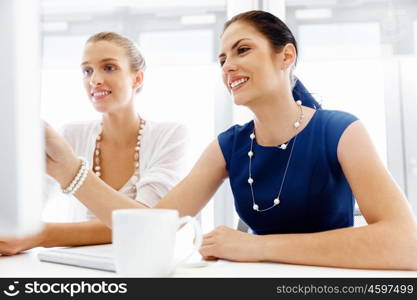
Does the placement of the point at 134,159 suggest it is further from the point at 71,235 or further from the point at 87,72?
the point at 71,235

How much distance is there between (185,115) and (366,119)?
986mm

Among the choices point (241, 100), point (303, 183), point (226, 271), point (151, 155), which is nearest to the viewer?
point (226, 271)

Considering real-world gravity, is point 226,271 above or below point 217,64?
below

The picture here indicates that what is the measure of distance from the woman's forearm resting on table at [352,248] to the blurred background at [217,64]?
1655 millimetres

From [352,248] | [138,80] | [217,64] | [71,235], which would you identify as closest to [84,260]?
[71,235]

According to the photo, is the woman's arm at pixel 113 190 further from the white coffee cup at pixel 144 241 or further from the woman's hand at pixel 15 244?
the white coffee cup at pixel 144 241

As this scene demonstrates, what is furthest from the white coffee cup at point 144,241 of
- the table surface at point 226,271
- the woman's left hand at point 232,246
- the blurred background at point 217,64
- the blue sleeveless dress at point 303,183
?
the blurred background at point 217,64

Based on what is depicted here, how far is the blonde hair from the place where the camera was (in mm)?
1676

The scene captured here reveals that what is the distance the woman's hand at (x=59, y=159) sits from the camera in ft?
2.66

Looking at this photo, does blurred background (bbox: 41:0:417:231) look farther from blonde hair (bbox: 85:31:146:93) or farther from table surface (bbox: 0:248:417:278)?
table surface (bbox: 0:248:417:278)

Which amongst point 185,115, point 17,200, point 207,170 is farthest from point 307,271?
point 185,115

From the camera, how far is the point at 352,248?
2.62ft

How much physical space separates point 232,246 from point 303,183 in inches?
16.5

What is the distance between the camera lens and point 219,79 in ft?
8.42
